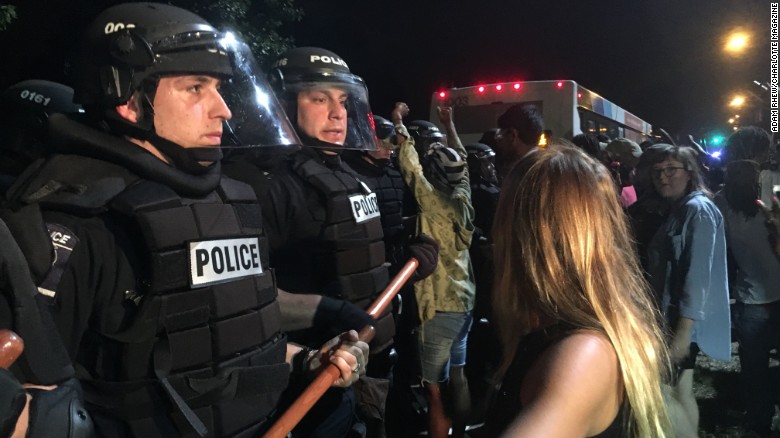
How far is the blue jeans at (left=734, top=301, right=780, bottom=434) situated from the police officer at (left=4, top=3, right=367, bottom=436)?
3.73 meters

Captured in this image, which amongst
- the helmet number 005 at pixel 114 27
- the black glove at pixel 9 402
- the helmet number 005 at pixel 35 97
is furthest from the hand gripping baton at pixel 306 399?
the helmet number 005 at pixel 35 97

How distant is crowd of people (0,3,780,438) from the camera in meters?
1.40

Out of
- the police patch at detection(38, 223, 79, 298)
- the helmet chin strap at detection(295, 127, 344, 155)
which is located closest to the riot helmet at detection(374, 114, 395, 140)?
the helmet chin strap at detection(295, 127, 344, 155)

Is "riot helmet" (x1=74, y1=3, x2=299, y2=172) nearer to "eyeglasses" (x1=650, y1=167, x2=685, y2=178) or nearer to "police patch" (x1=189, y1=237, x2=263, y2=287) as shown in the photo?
"police patch" (x1=189, y1=237, x2=263, y2=287)

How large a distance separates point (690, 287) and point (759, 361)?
1.54 m

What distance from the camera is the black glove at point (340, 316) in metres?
2.68

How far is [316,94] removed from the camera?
10.9 feet

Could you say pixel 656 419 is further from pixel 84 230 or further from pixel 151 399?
pixel 84 230

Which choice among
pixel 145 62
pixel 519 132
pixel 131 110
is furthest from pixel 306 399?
pixel 519 132

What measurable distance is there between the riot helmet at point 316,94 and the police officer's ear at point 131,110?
1356 mm

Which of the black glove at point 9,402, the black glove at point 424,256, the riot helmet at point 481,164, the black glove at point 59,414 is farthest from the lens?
the riot helmet at point 481,164

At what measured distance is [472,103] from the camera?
36.6 feet

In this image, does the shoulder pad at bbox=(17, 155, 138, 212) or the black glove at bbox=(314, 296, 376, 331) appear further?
the black glove at bbox=(314, 296, 376, 331)

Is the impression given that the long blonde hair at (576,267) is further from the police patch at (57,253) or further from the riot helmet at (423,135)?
the riot helmet at (423,135)
